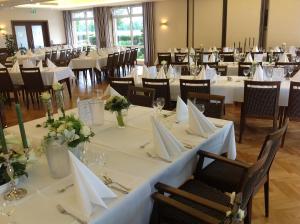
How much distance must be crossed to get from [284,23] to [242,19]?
4.73ft

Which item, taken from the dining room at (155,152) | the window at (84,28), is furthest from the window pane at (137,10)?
the dining room at (155,152)

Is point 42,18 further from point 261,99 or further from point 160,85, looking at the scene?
point 261,99

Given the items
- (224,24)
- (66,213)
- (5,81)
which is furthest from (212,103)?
(224,24)

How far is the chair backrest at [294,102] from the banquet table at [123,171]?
1623mm

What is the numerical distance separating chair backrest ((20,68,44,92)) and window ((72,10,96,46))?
33.1 feet

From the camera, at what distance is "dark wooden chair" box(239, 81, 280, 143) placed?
3.49 metres

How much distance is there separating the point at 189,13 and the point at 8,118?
861 cm

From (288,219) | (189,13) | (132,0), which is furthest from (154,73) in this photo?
(132,0)

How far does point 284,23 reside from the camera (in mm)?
9484

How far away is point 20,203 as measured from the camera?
139 centimetres

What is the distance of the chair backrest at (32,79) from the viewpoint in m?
5.73

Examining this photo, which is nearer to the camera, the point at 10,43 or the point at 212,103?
the point at 212,103

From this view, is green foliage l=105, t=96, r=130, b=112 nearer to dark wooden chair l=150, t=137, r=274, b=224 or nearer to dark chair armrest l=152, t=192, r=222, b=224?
dark wooden chair l=150, t=137, r=274, b=224

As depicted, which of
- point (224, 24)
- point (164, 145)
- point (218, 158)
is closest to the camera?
point (164, 145)
